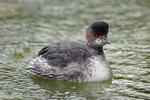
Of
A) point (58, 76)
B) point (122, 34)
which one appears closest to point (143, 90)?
→ point (58, 76)

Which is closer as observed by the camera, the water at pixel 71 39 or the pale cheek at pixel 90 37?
the water at pixel 71 39

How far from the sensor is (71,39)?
543 inches

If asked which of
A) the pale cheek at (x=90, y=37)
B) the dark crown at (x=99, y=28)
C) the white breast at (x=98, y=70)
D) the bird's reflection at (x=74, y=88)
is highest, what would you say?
the dark crown at (x=99, y=28)

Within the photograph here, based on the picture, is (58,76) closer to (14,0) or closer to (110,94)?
(110,94)

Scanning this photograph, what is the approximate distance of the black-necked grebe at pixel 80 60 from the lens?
999 cm

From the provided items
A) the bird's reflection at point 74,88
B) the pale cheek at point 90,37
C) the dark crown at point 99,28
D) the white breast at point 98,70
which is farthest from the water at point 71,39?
the dark crown at point 99,28

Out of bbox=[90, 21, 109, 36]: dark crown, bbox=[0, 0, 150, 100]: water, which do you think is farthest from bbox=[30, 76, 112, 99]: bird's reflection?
bbox=[90, 21, 109, 36]: dark crown

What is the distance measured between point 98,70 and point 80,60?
1.88 feet

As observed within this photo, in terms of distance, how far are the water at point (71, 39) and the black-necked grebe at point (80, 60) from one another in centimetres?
22

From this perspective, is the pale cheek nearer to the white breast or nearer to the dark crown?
the dark crown

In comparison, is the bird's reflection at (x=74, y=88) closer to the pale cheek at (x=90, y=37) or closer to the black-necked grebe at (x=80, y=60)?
the black-necked grebe at (x=80, y=60)

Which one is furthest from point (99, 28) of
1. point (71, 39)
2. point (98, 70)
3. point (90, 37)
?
point (71, 39)

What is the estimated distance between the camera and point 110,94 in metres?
9.33

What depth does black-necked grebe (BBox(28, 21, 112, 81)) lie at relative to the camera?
9.99 m
